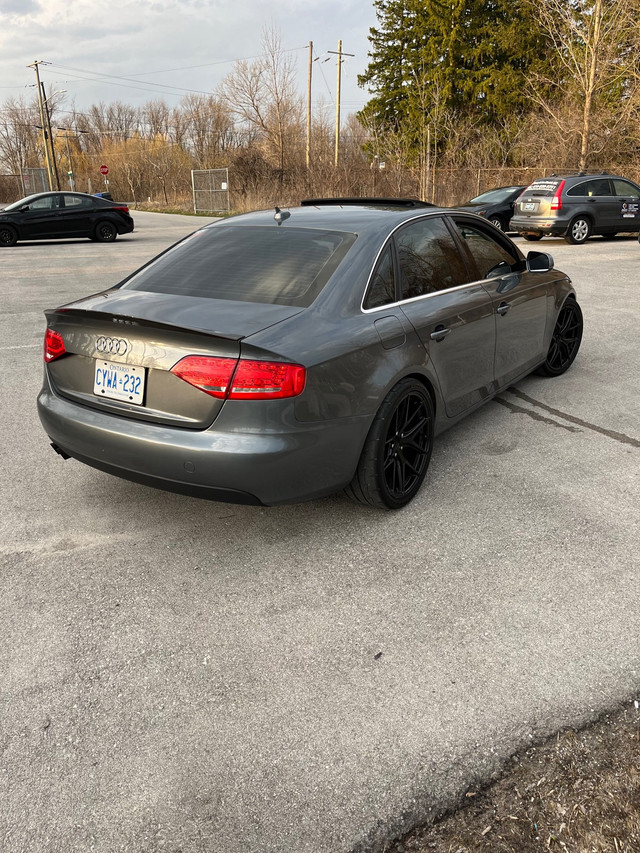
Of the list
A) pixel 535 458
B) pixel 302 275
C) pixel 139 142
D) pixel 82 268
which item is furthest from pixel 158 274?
pixel 139 142

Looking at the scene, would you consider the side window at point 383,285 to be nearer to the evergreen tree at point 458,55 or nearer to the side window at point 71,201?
the side window at point 71,201

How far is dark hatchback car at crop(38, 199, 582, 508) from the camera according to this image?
2.94m

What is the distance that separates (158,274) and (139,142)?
86.6 metres

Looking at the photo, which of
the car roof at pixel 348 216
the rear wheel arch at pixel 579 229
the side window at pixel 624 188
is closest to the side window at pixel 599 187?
the side window at pixel 624 188

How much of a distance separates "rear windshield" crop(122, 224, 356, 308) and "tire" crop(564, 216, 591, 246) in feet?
49.6

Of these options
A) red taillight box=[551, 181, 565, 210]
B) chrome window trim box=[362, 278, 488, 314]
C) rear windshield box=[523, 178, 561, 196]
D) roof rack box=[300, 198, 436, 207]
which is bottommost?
chrome window trim box=[362, 278, 488, 314]

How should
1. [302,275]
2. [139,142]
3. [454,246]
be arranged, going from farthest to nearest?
[139,142] → [454,246] → [302,275]

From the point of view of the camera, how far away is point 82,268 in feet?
47.5

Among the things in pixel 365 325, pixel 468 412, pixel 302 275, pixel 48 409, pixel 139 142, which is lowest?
pixel 468 412

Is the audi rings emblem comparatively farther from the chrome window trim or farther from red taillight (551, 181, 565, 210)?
red taillight (551, 181, 565, 210)

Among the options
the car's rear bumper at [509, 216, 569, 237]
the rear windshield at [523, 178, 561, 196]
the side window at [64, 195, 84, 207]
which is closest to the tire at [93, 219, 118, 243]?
the side window at [64, 195, 84, 207]

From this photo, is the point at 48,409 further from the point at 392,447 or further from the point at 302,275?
the point at 392,447

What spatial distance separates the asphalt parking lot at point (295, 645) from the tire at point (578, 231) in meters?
14.2

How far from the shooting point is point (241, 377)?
2889mm
